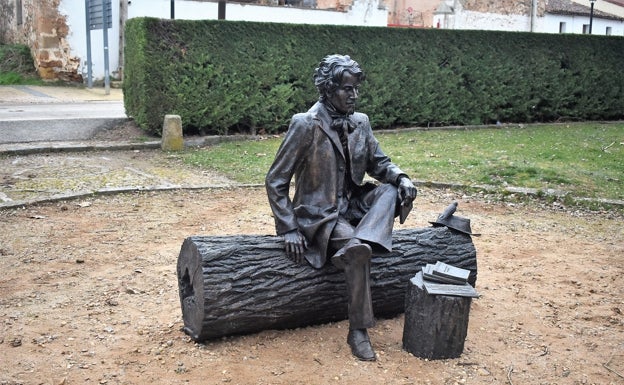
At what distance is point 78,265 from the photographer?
6.30 metres

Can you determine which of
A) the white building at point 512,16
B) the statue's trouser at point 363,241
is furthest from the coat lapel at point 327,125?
the white building at point 512,16

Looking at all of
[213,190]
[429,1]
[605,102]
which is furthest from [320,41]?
[429,1]

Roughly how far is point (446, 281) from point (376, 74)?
11222 millimetres

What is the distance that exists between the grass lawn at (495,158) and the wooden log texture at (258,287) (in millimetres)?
5192

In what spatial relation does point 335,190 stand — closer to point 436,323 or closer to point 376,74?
point 436,323

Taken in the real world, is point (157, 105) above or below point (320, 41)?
below

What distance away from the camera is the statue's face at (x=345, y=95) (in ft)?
15.5

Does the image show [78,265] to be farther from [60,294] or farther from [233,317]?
[233,317]

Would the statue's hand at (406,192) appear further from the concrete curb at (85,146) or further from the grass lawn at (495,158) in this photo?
the concrete curb at (85,146)

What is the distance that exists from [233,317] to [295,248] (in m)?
0.55

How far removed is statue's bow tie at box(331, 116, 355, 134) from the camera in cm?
485

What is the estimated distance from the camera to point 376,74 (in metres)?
15.4

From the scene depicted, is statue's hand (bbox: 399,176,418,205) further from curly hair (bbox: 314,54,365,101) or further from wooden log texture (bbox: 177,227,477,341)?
curly hair (bbox: 314,54,365,101)

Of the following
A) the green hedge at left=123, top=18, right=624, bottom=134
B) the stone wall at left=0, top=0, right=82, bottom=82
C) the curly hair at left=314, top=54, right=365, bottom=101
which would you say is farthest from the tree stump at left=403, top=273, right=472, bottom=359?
the stone wall at left=0, top=0, right=82, bottom=82
